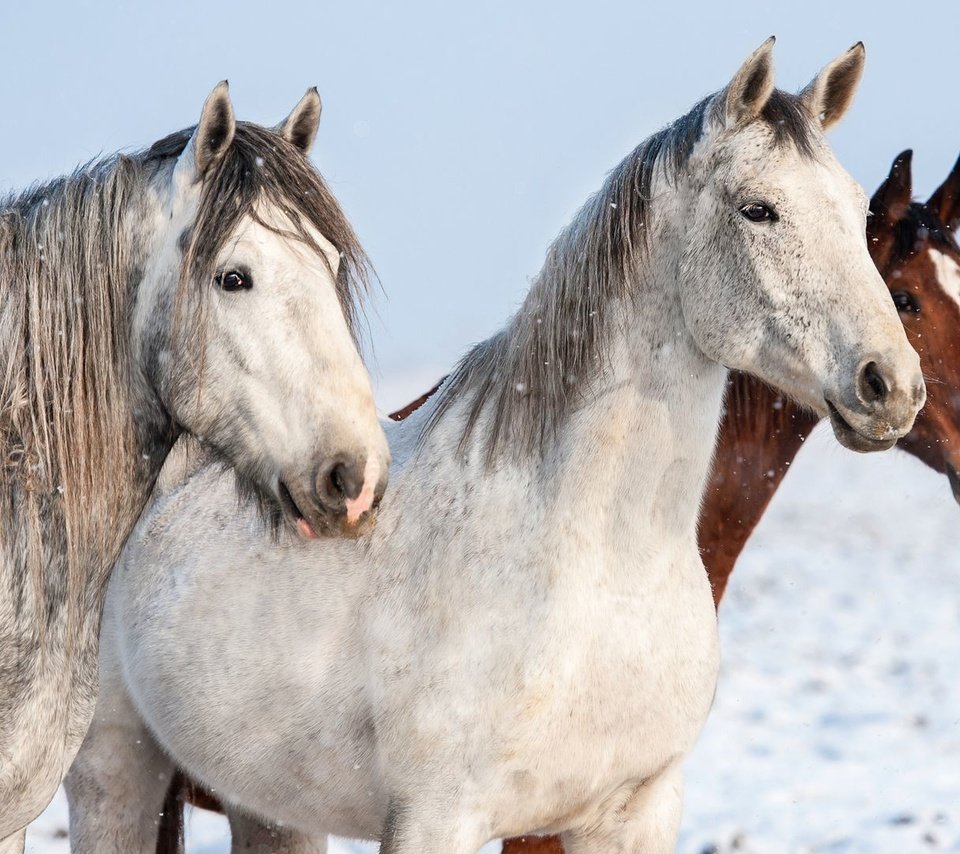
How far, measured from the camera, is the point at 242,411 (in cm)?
256

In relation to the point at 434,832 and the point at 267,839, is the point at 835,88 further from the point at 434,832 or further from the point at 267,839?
the point at 267,839

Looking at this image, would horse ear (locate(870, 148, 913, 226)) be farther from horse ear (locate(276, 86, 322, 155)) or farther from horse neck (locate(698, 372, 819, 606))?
horse ear (locate(276, 86, 322, 155))

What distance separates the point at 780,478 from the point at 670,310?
1.72 metres

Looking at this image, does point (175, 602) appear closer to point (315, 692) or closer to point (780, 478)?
point (315, 692)

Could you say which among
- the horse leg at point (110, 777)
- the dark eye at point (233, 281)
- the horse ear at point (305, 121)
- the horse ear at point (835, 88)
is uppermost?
the horse ear at point (835, 88)

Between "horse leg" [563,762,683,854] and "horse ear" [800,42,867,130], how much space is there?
1781 millimetres

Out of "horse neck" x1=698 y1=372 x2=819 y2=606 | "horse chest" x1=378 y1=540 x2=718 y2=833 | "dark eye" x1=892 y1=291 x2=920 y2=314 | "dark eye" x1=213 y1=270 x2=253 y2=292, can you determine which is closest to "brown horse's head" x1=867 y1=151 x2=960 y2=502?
"dark eye" x1=892 y1=291 x2=920 y2=314

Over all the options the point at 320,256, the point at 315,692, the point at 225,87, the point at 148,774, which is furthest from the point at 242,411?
the point at 148,774

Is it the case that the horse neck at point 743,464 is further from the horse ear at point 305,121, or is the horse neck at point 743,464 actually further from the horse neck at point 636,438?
the horse ear at point 305,121

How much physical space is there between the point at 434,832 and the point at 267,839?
1.36 metres

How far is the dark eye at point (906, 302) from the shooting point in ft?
15.2

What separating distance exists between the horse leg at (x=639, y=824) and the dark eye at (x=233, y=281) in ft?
5.41

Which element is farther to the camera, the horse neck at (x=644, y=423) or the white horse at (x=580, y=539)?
the horse neck at (x=644, y=423)

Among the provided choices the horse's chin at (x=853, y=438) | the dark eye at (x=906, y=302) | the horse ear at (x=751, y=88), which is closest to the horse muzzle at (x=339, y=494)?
the horse's chin at (x=853, y=438)
